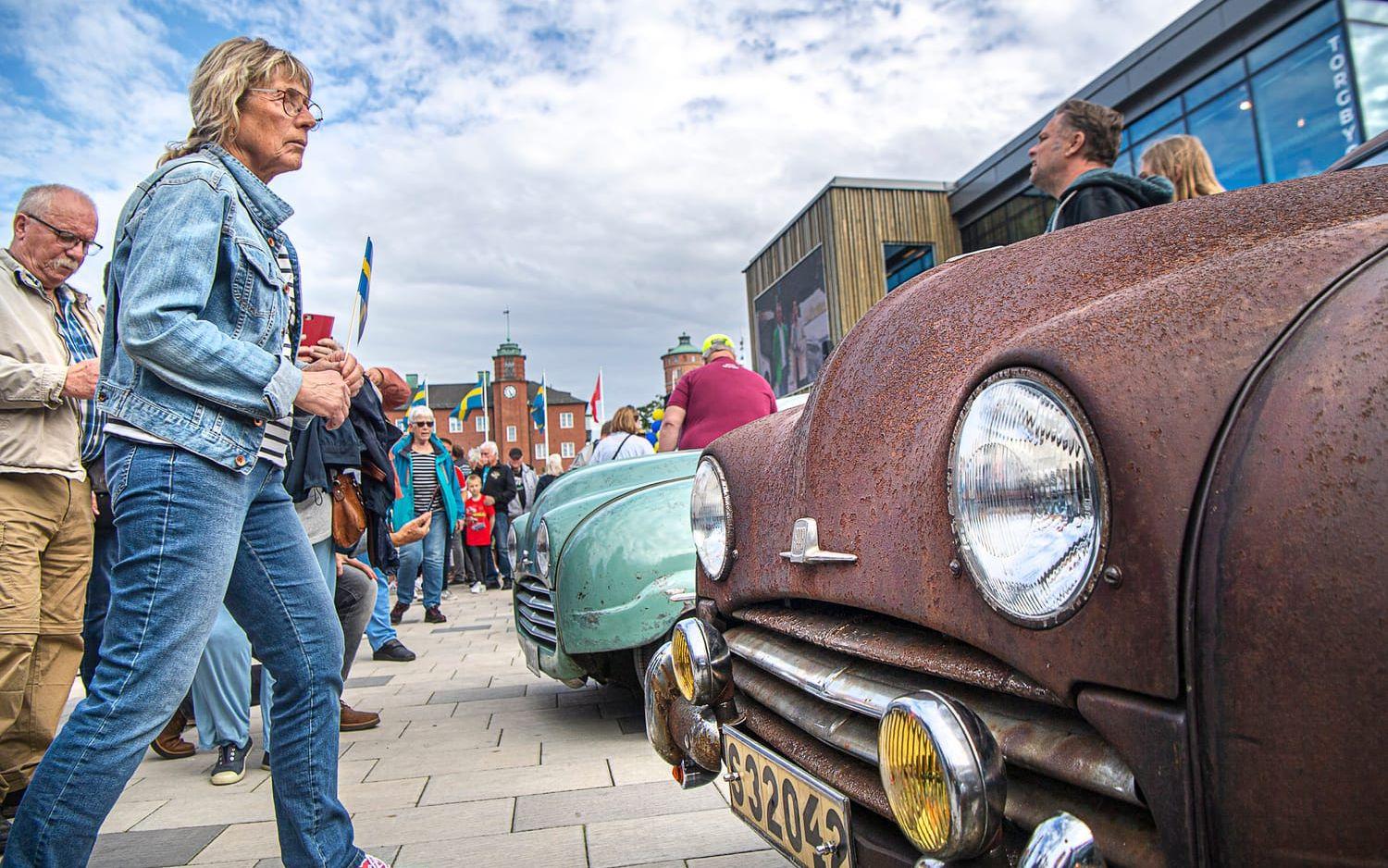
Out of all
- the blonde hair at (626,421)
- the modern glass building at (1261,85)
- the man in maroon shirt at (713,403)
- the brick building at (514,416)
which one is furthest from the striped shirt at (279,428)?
the brick building at (514,416)

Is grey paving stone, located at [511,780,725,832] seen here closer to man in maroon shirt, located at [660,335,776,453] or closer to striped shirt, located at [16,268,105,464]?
striped shirt, located at [16,268,105,464]

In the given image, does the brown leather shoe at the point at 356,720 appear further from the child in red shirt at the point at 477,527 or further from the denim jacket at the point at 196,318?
the child in red shirt at the point at 477,527

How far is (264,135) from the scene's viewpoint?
2.19 meters

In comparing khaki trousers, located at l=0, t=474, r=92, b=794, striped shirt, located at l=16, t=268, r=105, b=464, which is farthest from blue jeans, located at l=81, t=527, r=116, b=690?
striped shirt, located at l=16, t=268, r=105, b=464

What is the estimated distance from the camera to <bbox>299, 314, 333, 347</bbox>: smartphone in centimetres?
264

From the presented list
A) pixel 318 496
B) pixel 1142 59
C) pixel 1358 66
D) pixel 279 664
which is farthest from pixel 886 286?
pixel 279 664

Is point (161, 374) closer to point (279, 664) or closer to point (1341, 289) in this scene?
point (279, 664)

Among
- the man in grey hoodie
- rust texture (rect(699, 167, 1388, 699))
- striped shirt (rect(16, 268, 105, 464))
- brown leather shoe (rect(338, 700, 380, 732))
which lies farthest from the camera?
brown leather shoe (rect(338, 700, 380, 732))

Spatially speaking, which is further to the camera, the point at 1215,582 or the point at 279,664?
the point at 279,664

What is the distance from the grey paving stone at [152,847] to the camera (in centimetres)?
255

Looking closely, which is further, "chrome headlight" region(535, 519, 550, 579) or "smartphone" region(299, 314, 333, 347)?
"chrome headlight" region(535, 519, 550, 579)

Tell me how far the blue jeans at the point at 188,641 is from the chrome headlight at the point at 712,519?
932 millimetres

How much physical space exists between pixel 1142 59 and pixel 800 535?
1596 centimetres

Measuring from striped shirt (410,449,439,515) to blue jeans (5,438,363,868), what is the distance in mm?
5312
